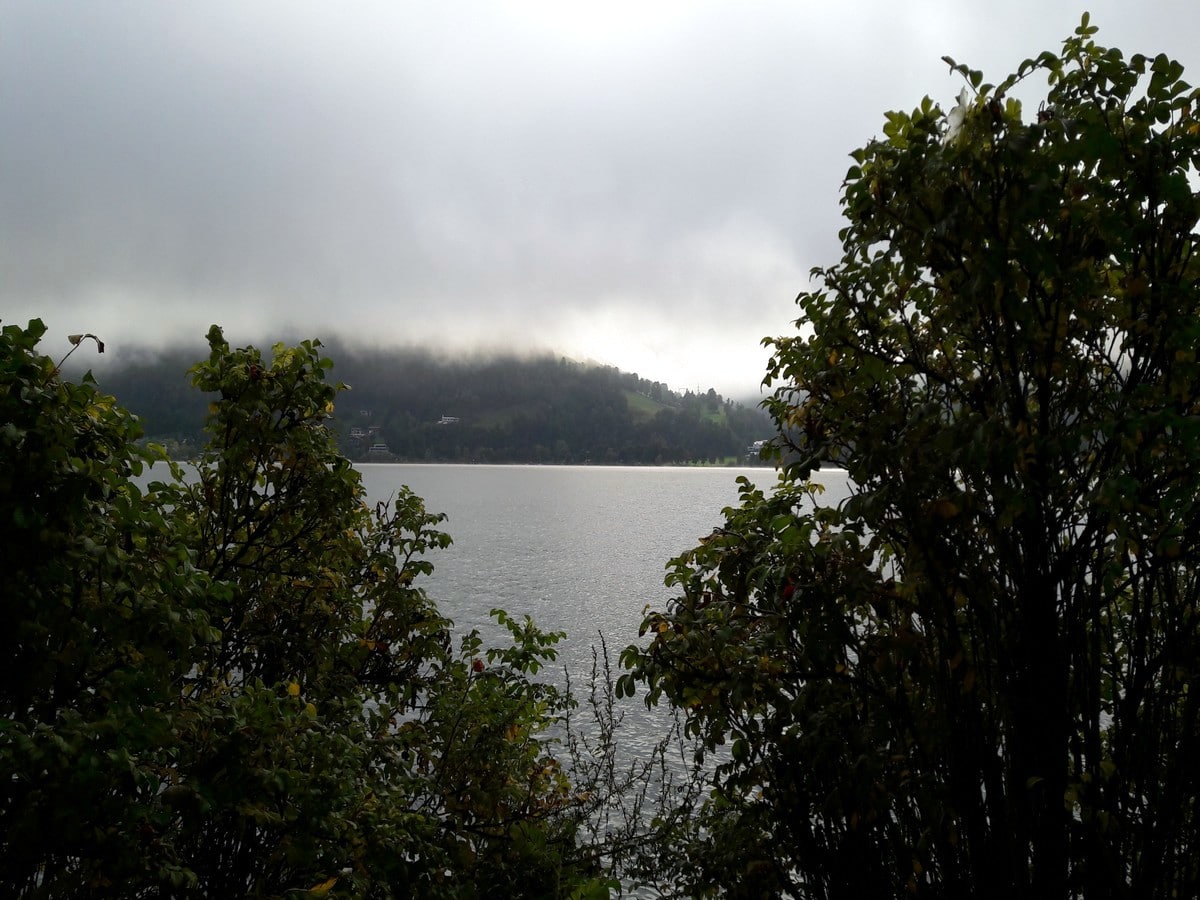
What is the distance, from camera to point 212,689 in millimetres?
5840

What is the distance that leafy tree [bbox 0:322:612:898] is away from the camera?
304 centimetres

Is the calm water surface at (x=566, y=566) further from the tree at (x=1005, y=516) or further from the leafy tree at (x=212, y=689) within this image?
Answer: the leafy tree at (x=212, y=689)

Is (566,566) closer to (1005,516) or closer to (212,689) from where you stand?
(212,689)

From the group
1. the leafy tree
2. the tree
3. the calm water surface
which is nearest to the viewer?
the leafy tree

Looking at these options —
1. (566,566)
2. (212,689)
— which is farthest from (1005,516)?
(566,566)

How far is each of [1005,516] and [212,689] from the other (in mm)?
5815

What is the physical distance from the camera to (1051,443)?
123 inches

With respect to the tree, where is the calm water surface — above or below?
below

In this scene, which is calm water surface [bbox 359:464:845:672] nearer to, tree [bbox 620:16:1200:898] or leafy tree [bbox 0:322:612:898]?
tree [bbox 620:16:1200:898]

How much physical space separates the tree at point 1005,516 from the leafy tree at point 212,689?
202 centimetres

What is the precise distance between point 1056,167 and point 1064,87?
0.66 meters

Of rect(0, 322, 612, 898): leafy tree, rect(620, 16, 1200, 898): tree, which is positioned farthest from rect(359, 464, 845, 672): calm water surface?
rect(0, 322, 612, 898): leafy tree

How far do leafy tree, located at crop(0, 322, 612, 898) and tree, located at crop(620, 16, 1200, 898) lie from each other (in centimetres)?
202

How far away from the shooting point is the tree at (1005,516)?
332 centimetres
